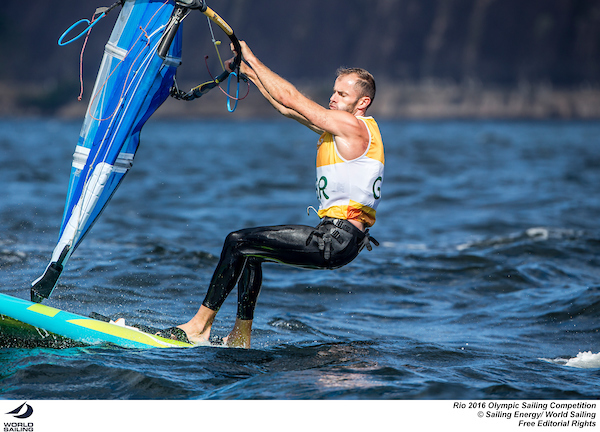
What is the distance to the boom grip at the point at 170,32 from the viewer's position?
6434mm

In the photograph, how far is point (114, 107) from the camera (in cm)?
657

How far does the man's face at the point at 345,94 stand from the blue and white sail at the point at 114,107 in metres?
1.69

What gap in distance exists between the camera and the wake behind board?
6141 mm

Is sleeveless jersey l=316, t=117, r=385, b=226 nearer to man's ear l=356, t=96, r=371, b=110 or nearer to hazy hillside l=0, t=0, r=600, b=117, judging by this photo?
man's ear l=356, t=96, r=371, b=110

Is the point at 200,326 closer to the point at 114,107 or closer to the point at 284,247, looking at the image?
the point at 284,247

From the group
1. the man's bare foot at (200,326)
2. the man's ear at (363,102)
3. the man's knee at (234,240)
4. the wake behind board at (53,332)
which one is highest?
the man's ear at (363,102)

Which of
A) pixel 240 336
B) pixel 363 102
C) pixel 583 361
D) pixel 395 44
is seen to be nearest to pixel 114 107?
pixel 363 102

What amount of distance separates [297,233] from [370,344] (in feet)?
5.94

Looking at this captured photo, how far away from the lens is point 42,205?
1798cm

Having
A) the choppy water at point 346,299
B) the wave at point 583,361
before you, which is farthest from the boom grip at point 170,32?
the wave at point 583,361

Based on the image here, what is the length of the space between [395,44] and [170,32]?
18745 centimetres

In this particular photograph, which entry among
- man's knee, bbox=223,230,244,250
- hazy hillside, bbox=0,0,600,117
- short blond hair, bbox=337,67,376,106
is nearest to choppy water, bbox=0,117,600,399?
man's knee, bbox=223,230,244,250
